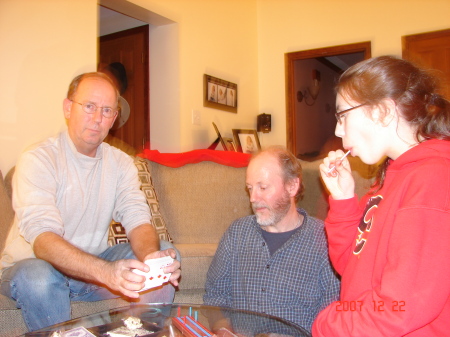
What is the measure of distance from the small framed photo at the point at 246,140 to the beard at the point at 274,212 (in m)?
2.43

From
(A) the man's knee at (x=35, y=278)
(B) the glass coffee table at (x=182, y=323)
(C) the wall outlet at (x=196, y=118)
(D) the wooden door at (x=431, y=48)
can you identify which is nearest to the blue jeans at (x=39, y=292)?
(A) the man's knee at (x=35, y=278)

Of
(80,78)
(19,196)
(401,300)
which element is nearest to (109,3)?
(80,78)

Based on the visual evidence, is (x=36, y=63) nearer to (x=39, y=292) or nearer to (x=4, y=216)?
(x=4, y=216)

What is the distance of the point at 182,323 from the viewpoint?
107 centimetres

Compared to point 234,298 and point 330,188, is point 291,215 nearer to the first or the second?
point 234,298

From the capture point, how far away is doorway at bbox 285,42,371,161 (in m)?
4.54

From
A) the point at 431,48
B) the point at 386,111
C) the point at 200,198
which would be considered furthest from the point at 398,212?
the point at 431,48

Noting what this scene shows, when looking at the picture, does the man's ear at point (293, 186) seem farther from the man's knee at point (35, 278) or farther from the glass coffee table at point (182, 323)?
the man's knee at point (35, 278)

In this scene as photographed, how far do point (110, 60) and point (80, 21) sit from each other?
1.51 meters

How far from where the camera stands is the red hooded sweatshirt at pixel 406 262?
758mm

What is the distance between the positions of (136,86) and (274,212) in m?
2.59

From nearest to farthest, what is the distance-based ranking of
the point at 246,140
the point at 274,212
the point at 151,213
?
the point at 274,212 → the point at 151,213 → the point at 246,140

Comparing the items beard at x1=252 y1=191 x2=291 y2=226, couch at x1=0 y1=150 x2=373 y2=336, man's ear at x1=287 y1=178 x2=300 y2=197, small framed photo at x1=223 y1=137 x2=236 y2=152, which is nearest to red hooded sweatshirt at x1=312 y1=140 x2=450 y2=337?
beard at x1=252 y1=191 x2=291 y2=226

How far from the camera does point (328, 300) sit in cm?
150
